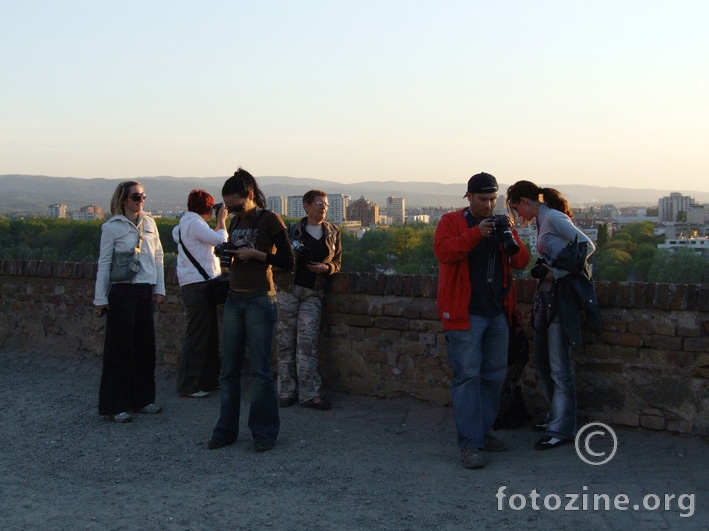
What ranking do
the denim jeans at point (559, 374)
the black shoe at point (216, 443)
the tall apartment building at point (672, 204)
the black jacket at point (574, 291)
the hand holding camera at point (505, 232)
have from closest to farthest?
1. the hand holding camera at point (505, 232)
2. the black jacket at point (574, 291)
3. the denim jeans at point (559, 374)
4. the black shoe at point (216, 443)
5. the tall apartment building at point (672, 204)

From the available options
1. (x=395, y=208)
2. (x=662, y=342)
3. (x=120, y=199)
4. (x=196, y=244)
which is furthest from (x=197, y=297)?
(x=395, y=208)

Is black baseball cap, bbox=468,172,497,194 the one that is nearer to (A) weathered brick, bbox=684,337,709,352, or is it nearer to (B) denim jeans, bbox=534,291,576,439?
(B) denim jeans, bbox=534,291,576,439

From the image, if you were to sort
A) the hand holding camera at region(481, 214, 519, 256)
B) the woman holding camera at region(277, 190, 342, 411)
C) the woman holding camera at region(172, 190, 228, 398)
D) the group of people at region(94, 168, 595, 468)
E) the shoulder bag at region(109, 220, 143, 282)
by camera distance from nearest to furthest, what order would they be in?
1. the hand holding camera at region(481, 214, 519, 256)
2. the group of people at region(94, 168, 595, 468)
3. the shoulder bag at region(109, 220, 143, 282)
4. the woman holding camera at region(277, 190, 342, 411)
5. the woman holding camera at region(172, 190, 228, 398)

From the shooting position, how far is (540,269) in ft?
16.4

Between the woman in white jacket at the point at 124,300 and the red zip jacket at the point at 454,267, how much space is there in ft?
8.03

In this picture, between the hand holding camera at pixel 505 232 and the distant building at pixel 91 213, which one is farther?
the distant building at pixel 91 213

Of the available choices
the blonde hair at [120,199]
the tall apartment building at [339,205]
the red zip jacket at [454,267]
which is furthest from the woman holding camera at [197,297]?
the tall apartment building at [339,205]

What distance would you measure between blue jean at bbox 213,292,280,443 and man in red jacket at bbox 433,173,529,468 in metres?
1.14

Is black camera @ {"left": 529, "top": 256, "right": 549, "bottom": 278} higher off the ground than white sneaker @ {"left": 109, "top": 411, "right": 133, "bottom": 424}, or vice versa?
black camera @ {"left": 529, "top": 256, "right": 549, "bottom": 278}

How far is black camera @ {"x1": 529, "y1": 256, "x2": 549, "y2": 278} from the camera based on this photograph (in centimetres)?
497

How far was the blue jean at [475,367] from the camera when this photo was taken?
4.58 m

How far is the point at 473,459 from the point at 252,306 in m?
1.67

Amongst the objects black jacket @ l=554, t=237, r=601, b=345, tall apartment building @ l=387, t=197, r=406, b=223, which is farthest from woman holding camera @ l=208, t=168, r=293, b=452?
tall apartment building @ l=387, t=197, r=406, b=223

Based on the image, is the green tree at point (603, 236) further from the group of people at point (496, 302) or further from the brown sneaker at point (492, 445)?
the brown sneaker at point (492, 445)
